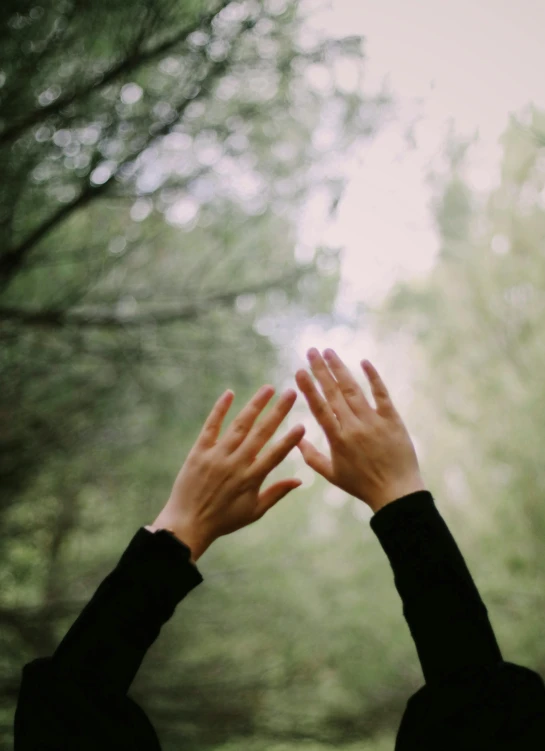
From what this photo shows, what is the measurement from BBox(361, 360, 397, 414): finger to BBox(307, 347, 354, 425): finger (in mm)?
50

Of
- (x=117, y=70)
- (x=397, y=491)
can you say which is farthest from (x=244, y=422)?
(x=117, y=70)

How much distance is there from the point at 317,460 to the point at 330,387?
0.47 feet

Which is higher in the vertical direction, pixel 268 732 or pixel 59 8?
pixel 59 8

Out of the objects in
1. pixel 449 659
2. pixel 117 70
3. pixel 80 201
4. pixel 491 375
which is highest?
pixel 491 375

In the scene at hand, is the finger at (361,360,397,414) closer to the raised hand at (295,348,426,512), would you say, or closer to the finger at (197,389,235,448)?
the raised hand at (295,348,426,512)

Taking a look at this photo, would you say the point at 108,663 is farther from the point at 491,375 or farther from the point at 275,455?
the point at 491,375

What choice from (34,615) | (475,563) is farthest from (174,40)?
(475,563)

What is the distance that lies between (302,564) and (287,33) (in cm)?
413

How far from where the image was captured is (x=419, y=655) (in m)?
0.74

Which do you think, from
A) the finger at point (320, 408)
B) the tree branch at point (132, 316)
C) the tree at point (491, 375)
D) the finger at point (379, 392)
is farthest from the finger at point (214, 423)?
the tree at point (491, 375)

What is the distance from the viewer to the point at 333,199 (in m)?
2.54

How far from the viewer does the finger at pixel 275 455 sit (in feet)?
2.92

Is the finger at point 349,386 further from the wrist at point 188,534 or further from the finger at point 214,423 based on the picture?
the wrist at point 188,534

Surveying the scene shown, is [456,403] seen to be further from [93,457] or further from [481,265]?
[93,457]
